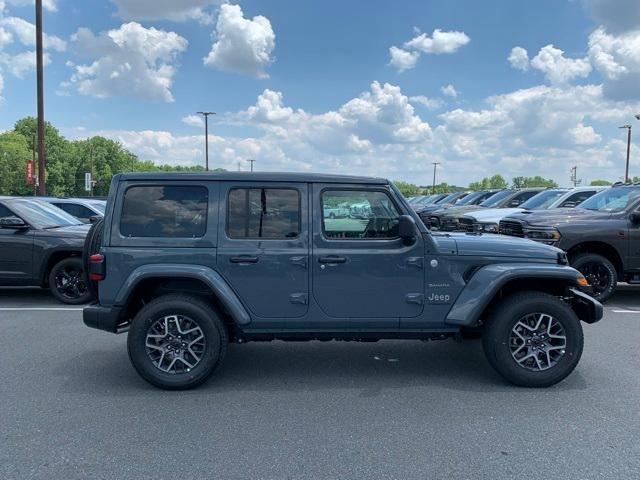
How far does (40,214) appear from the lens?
859 cm

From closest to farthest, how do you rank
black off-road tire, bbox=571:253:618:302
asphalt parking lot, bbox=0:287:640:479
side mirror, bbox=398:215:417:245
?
asphalt parking lot, bbox=0:287:640:479 → side mirror, bbox=398:215:417:245 → black off-road tire, bbox=571:253:618:302

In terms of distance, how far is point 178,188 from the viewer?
14.9ft

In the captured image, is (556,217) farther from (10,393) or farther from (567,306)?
(10,393)

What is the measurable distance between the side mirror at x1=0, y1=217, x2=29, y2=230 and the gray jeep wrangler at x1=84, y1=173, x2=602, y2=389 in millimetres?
4313

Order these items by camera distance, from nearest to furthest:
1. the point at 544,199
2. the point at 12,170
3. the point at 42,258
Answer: the point at 42,258 → the point at 544,199 → the point at 12,170

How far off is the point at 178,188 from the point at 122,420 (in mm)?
1887

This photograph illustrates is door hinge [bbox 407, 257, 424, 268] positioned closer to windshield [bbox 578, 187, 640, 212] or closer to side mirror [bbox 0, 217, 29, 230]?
windshield [bbox 578, 187, 640, 212]

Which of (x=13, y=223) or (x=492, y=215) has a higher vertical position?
(x=492, y=215)

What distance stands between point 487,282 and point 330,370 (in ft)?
5.50

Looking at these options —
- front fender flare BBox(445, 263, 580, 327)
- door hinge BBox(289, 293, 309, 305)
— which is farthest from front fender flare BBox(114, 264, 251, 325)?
front fender flare BBox(445, 263, 580, 327)

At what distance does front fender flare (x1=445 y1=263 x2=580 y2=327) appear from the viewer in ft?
14.5

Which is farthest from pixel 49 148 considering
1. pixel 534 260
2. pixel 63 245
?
pixel 534 260

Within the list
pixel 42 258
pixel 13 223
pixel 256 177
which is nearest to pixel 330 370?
pixel 256 177

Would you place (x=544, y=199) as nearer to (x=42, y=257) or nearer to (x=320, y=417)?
(x=320, y=417)
